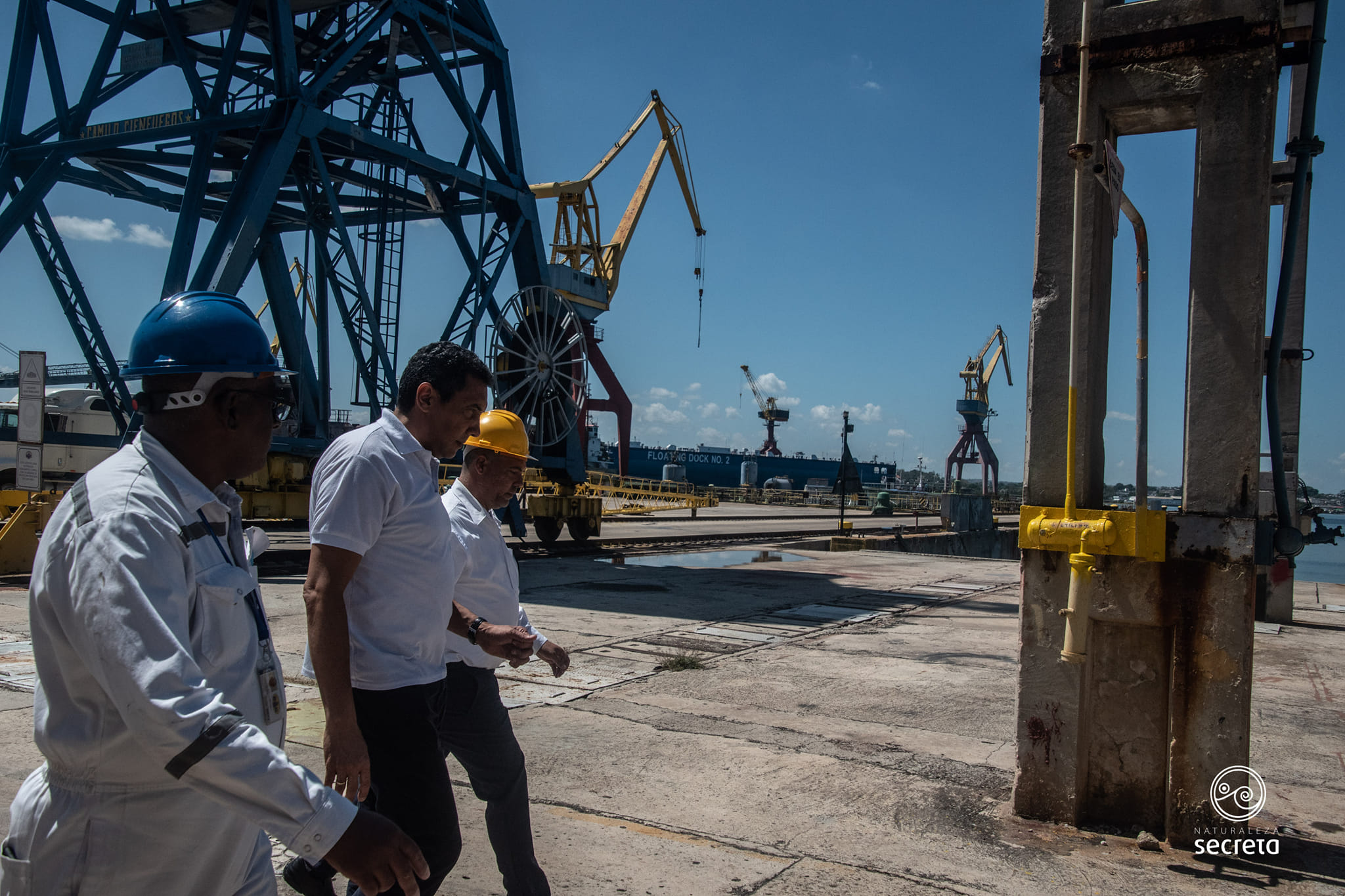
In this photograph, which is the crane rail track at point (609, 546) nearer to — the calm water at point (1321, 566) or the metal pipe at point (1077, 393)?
the metal pipe at point (1077, 393)

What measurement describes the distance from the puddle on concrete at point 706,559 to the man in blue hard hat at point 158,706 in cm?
1474

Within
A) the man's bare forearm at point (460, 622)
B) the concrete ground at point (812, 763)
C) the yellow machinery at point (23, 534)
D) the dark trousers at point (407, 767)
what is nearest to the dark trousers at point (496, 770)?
the man's bare forearm at point (460, 622)

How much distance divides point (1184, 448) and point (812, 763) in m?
Result: 2.50

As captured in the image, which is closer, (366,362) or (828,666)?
(828,666)

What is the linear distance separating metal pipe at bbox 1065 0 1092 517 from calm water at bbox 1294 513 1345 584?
3043cm

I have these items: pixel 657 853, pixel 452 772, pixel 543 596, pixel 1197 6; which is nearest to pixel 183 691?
pixel 657 853

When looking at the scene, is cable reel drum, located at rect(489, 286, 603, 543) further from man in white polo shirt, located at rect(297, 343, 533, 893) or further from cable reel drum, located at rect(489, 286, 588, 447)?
man in white polo shirt, located at rect(297, 343, 533, 893)

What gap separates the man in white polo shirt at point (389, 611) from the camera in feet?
8.50

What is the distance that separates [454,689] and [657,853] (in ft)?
4.34

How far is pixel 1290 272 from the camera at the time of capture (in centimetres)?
432

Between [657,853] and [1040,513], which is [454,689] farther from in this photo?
[1040,513]

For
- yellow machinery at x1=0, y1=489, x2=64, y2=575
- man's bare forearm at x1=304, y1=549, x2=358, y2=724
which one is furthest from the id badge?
yellow machinery at x1=0, y1=489, x2=64, y2=575

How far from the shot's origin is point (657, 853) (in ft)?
13.0

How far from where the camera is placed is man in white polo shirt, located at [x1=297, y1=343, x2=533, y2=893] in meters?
2.59
